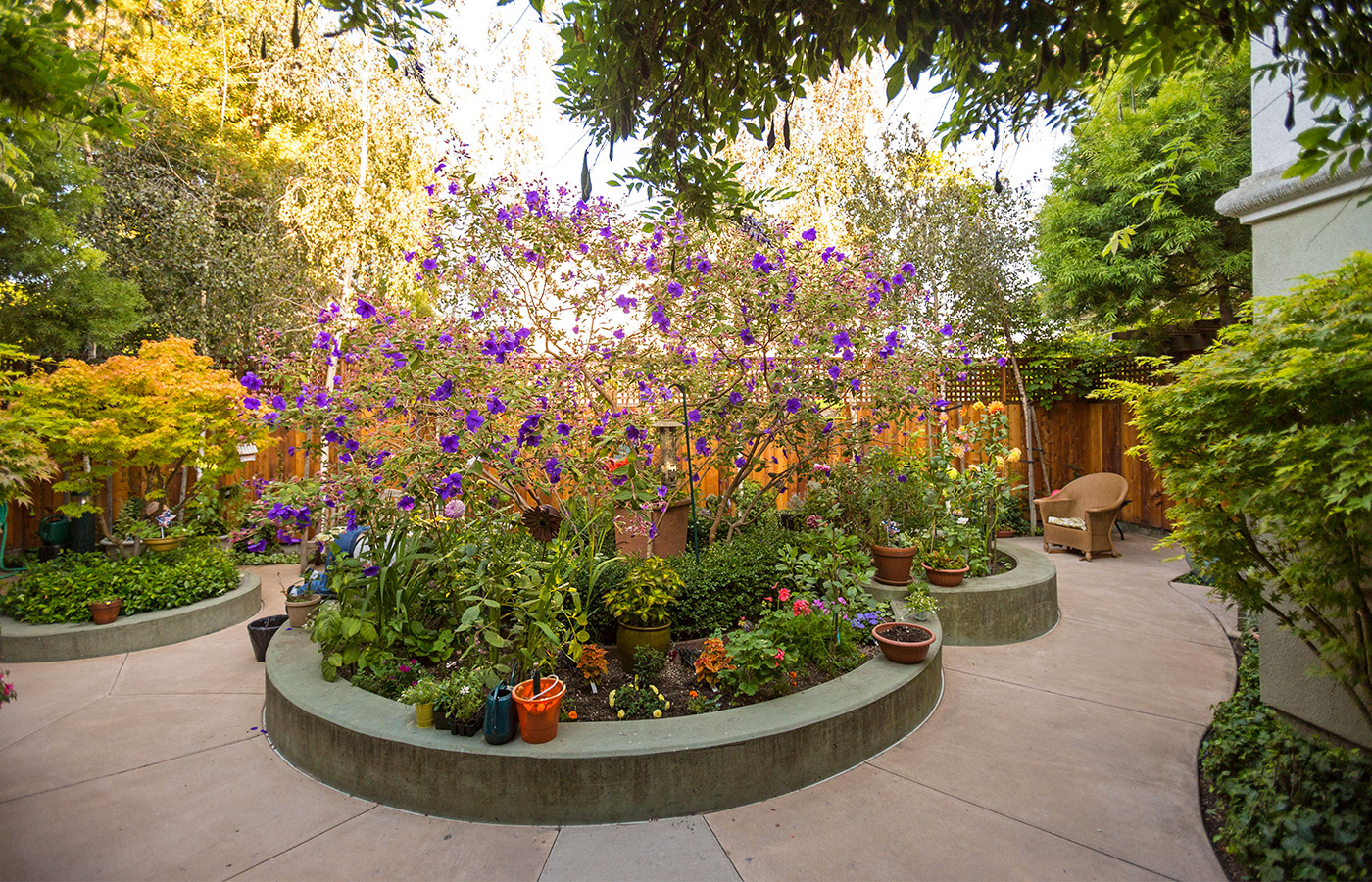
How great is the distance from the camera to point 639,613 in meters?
3.04

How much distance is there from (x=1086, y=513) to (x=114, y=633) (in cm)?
790

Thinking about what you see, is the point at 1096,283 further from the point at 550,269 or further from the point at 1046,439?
the point at 550,269

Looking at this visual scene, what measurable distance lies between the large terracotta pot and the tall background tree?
4461 mm

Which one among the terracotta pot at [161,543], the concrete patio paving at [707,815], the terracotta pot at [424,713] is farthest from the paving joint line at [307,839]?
the terracotta pot at [161,543]

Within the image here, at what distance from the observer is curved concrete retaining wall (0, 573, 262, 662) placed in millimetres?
3955

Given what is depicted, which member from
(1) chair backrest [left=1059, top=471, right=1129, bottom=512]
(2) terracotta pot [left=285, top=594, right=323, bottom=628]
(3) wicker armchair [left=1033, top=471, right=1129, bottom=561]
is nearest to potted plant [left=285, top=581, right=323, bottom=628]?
(2) terracotta pot [left=285, top=594, right=323, bottom=628]

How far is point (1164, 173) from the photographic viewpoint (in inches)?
241

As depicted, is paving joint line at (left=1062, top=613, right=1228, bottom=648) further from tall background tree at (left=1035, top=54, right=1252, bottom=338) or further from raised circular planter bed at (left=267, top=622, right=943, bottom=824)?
tall background tree at (left=1035, top=54, right=1252, bottom=338)

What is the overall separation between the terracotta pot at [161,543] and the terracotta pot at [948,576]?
5.87m

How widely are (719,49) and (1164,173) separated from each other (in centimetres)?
601

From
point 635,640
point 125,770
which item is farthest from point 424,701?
point 125,770

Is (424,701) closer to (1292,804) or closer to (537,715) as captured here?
(537,715)

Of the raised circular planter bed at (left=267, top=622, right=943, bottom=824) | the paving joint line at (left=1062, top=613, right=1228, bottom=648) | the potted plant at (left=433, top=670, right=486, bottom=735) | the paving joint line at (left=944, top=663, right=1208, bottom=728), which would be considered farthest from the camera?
the paving joint line at (left=1062, top=613, right=1228, bottom=648)

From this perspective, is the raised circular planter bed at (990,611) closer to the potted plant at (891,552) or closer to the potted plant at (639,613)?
the potted plant at (891,552)
